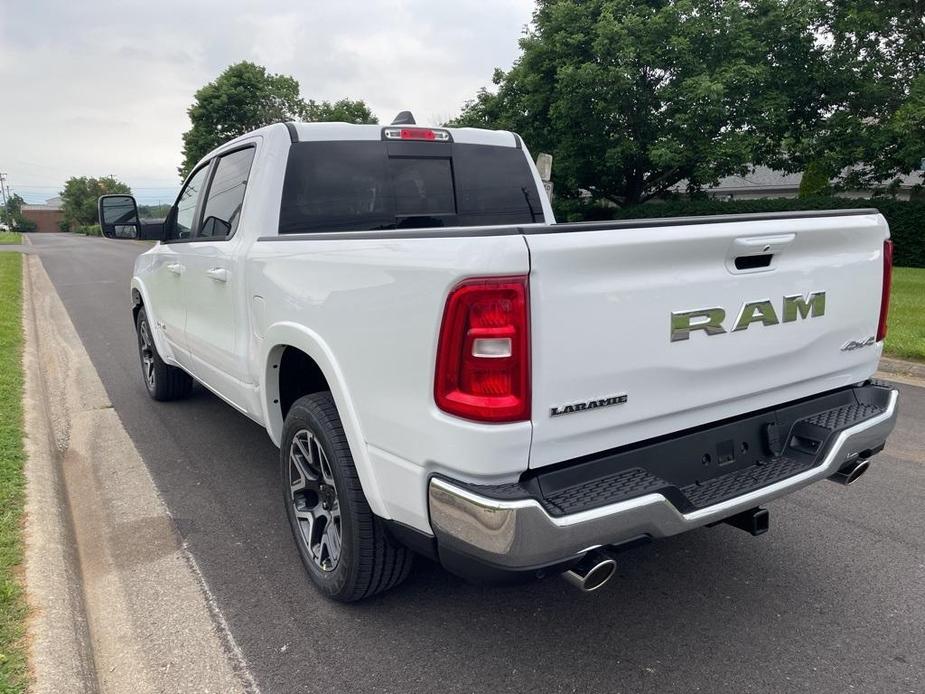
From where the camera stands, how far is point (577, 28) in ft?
72.6

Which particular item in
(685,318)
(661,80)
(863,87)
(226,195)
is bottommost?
(685,318)

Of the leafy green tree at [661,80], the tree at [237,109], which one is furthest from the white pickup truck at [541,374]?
the tree at [237,109]

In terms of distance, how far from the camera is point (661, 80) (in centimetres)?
2170

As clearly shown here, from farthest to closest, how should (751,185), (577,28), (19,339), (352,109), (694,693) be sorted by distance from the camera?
(352,109)
(751,185)
(577,28)
(19,339)
(694,693)

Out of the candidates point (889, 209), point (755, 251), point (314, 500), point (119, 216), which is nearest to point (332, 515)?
point (314, 500)

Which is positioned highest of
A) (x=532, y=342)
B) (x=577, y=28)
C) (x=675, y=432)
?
(x=577, y=28)

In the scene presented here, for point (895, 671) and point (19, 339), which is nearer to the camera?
point (895, 671)

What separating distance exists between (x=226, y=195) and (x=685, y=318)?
A: 2904 millimetres

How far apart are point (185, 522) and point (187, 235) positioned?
77.4 inches

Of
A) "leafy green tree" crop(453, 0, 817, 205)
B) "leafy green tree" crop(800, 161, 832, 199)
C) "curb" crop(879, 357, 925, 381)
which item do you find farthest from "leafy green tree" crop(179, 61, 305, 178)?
"curb" crop(879, 357, 925, 381)

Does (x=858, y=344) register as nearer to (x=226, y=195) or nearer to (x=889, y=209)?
(x=226, y=195)

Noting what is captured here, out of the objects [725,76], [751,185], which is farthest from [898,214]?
[751,185]

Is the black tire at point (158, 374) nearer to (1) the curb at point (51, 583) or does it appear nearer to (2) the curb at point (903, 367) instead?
(1) the curb at point (51, 583)

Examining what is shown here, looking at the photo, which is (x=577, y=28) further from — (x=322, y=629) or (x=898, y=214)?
(x=322, y=629)
